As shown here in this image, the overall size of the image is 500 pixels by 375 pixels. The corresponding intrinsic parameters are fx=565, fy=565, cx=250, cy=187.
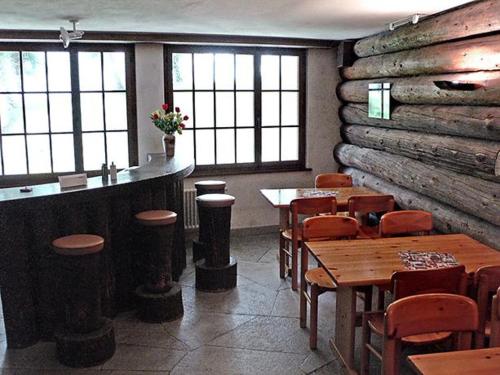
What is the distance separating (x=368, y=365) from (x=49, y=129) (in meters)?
4.90

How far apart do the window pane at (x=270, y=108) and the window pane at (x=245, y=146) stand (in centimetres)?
26

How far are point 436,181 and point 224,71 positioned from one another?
3.26 metres

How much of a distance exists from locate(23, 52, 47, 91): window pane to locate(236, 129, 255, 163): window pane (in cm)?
250

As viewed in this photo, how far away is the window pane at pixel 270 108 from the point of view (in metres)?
7.54

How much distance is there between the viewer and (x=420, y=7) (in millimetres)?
4773

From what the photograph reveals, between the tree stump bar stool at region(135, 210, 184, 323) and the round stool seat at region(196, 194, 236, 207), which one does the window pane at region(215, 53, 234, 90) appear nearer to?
Result: the round stool seat at region(196, 194, 236, 207)

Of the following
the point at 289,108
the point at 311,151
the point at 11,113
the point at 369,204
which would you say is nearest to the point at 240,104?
the point at 289,108

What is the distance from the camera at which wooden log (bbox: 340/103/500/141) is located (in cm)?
444

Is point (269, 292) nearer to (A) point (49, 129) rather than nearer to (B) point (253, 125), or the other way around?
(B) point (253, 125)

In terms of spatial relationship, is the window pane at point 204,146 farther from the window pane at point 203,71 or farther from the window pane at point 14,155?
the window pane at point 14,155

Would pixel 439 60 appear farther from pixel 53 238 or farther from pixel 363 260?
pixel 53 238

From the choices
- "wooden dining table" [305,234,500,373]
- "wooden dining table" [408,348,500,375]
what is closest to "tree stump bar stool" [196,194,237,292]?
"wooden dining table" [305,234,500,373]

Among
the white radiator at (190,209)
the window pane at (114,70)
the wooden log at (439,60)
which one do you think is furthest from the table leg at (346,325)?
the window pane at (114,70)

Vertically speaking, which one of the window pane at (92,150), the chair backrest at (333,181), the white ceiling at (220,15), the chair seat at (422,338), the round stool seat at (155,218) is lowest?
the chair seat at (422,338)
